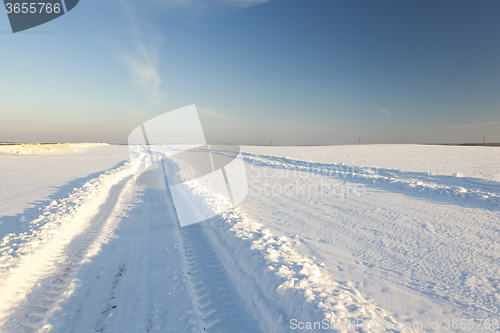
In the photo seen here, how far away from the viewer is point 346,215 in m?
6.09

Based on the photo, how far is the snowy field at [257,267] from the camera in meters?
2.70

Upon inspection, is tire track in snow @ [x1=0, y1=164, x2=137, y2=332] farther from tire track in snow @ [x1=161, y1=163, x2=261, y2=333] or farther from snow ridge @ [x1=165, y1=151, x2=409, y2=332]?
snow ridge @ [x1=165, y1=151, x2=409, y2=332]

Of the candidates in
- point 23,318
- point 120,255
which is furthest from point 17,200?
point 23,318

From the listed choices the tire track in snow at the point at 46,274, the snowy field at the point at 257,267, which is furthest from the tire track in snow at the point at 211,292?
the tire track in snow at the point at 46,274

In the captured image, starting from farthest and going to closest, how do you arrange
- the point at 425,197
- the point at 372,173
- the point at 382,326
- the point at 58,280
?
the point at 372,173 → the point at 425,197 → the point at 58,280 → the point at 382,326

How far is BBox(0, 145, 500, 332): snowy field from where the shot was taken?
270 centimetres

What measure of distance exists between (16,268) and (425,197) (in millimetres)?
10289

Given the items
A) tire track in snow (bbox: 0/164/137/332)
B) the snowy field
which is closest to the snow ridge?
the snowy field

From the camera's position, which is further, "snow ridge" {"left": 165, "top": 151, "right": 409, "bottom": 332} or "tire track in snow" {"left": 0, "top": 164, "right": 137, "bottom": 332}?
"tire track in snow" {"left": 0, "top": 164, "right": 137, "bottom": 332}

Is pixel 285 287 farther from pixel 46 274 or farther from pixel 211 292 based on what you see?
pixel 46 274

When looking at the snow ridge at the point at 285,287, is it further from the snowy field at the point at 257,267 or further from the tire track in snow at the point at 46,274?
the tire track in snow at the point at 46,274

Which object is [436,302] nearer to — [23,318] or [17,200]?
[23,318]

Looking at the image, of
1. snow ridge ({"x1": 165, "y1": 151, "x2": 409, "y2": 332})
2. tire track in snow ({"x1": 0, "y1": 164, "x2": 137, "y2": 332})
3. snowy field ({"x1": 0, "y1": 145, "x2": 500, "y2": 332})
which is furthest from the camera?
Result: tire track in snow ({"x1": 0, "y1": 164, "x2": 137, "y2": 332})

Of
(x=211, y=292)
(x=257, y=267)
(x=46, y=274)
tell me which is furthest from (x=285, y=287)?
(x=46, y=274)
